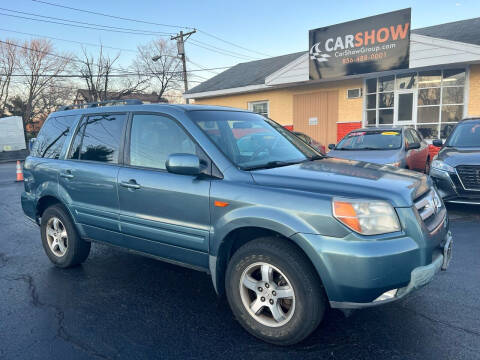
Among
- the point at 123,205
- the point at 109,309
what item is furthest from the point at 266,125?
the point at 109,309

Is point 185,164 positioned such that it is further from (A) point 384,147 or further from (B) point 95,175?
(A) point 384,147

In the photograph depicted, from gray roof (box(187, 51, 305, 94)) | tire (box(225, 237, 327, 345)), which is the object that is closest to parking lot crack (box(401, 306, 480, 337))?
tire (box(225, 237, 327, 345))

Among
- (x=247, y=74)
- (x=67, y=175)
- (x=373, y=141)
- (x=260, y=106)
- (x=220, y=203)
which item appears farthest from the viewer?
(x=247, y=74)

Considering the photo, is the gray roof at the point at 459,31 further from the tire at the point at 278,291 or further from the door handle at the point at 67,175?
the door handle at the point at 67,175

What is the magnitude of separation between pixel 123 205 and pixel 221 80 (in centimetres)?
1806

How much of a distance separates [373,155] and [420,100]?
6624 millimetres

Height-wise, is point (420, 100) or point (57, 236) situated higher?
point (420, 100)

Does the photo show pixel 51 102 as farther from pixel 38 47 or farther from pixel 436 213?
pixel 436 213

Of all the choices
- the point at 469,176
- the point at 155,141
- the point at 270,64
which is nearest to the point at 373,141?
the point at 469,176

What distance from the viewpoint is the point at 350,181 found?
2697 mm

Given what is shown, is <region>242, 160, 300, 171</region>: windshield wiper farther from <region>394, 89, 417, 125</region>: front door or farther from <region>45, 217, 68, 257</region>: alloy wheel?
<region>394, 89, 417, 125</region>: front door

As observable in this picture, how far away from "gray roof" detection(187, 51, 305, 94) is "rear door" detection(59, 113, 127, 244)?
13347 millimetres

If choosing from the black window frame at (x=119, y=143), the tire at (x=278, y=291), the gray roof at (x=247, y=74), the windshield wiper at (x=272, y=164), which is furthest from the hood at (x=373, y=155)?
the gray roof at (x=247, y=74)

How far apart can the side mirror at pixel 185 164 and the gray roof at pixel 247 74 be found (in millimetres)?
14282
